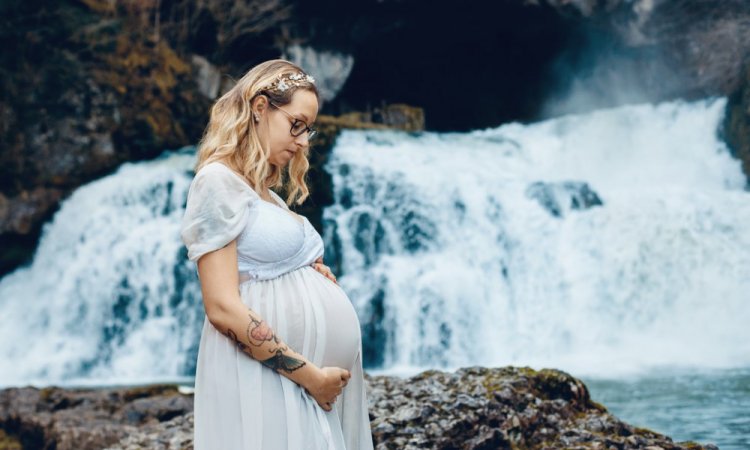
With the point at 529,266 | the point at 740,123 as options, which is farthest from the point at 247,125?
the point at 740,123

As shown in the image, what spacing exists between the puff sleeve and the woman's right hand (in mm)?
416

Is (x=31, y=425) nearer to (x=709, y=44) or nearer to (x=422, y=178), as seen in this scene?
(x=422, y=178)

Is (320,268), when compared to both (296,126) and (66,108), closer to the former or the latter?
(296,126)

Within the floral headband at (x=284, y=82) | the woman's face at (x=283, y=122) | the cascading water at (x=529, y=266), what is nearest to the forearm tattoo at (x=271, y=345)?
the woman's face at (x=283, y=122)

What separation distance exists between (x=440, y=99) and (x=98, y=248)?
1213 centimetres

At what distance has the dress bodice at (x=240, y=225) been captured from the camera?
2168 millimetres

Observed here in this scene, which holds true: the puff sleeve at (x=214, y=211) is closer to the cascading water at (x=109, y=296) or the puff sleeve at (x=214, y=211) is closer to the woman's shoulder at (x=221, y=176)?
the woman's shoulder at (x=221, y=176)

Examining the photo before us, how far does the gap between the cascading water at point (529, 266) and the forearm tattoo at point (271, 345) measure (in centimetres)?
1074

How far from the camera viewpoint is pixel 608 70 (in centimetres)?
2392

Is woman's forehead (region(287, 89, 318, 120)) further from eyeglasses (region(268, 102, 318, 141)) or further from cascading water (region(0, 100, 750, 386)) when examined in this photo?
cascading water (region(0, 100, 750, 386))

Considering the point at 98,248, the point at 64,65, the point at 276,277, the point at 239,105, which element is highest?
the point at 64,65

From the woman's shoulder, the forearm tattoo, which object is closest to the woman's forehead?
the woman's shoulder

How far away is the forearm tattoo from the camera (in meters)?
2.12

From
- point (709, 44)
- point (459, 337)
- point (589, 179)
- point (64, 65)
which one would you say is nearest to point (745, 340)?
point (459, 337)
